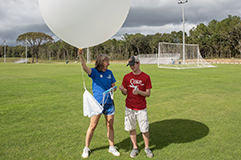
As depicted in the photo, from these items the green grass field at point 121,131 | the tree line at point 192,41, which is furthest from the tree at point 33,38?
the green grass field at point 121,131

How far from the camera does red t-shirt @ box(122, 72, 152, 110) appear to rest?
2.95m

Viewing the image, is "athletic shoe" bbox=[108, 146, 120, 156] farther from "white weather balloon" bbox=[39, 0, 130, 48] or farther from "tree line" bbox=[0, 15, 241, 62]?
"tree line" bbox=[0, 15, 241, 62]

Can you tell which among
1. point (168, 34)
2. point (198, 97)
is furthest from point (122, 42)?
point (198, 97)

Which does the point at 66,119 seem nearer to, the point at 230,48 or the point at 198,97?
the point at 198,97

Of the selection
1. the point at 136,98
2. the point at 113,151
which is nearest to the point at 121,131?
the point at 113,151

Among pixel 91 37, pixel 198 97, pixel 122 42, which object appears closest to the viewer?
pixel 91 37

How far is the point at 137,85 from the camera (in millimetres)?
2965

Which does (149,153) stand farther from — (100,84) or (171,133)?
(100,84)

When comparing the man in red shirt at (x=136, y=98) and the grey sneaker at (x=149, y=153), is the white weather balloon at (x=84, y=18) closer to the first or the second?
the man in red shirt at (x=136, y=98)

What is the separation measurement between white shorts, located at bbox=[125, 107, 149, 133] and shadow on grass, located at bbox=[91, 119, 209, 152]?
54 centimetres

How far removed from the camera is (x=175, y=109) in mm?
5742

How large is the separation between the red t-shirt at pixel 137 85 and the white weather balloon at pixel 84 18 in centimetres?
81

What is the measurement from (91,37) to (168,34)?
8348cm

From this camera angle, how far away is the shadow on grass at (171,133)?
3.44 m
